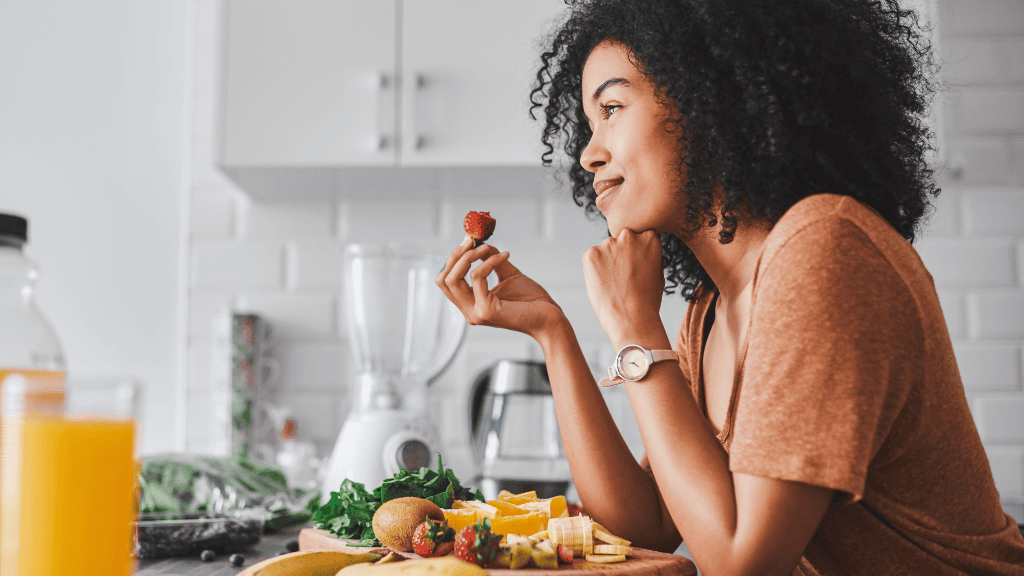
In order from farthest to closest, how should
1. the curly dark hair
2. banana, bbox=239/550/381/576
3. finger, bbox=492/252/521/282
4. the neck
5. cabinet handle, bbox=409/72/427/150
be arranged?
cabinet handle, bbox=409/72/427/150 < finger, bbox=492/252/521/282 < the neck < the curly dark hair < banana, bbox=239/550/381/576

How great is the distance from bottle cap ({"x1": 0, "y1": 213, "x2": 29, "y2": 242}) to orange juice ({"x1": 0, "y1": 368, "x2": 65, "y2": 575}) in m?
0.37

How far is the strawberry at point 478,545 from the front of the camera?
0.66m

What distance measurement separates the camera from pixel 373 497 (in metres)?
0.83

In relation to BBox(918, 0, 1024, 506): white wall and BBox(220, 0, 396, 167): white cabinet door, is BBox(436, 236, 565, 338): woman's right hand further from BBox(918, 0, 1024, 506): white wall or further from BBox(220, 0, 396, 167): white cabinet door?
BBox(918, 0, 1024, 506): white wall

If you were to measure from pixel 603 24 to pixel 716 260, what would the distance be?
36 cm

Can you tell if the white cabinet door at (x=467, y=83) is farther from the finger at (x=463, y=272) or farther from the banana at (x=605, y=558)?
the banana at (x=605, y=558)

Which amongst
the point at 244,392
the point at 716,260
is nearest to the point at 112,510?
the point at 716,260

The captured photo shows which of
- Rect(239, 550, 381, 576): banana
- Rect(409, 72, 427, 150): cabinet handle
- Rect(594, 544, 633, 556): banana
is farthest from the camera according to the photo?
Rect(409, 72, 427, 150): cabinet handle

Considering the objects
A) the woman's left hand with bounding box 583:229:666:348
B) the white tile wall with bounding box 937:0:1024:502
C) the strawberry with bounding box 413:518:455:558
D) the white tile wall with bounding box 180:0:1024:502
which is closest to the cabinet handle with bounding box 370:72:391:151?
the white tile wall with bounding box 180:0:1024:502

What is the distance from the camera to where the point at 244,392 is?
189 centimetres

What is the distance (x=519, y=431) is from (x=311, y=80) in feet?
3.03

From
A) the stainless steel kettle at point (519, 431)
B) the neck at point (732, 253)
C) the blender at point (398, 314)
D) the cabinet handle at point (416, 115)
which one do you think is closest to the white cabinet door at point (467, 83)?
the cabinet handle at point (416, 115)

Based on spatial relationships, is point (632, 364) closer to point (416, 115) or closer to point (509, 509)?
point (509, 509)

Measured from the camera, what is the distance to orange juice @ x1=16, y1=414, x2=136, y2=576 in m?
0.50
